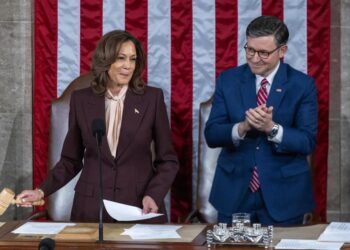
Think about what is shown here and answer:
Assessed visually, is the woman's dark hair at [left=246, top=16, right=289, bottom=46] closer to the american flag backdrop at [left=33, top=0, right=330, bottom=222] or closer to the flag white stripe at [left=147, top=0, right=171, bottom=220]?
the american flag backdrop at [left=33, top=0, right=330, bottom=222]

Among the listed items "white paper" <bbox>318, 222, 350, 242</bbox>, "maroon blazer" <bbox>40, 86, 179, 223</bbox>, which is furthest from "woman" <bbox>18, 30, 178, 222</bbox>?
"white paper" <bbox>318, 222, 350, 242</bbox>

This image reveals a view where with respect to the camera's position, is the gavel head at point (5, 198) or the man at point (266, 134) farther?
the man at point (266, 134)

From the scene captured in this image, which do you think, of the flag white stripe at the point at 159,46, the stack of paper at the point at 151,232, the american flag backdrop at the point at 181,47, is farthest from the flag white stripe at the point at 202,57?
the stack of paper at the point at 151,232

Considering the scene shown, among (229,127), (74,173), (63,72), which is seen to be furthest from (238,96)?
(63,72)

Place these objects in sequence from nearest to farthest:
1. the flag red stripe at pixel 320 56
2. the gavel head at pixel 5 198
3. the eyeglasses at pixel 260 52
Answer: the gavel head at pixel 5 198, the eyeglasses at pixel 260 52, the flag red stripe at pixel 320 56

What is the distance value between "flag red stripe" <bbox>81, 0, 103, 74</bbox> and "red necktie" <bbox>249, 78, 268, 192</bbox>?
148 centimetres

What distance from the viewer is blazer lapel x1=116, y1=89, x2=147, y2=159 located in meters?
5.36

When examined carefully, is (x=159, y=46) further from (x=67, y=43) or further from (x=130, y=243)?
(x=130, y=243)

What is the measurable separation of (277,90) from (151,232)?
3.67 feet

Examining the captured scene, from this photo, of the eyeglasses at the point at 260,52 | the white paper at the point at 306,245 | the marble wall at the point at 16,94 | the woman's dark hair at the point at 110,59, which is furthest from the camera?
the marble wall at the point at 16,94

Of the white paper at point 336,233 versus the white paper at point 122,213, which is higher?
the white paper at point 122,213

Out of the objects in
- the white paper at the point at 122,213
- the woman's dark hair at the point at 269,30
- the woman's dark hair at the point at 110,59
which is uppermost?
the woman's dark hair at the point at 269,30

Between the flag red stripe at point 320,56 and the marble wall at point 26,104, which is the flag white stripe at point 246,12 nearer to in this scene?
the flag red stripe at point 320,56

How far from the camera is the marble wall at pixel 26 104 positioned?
20.9 ft
